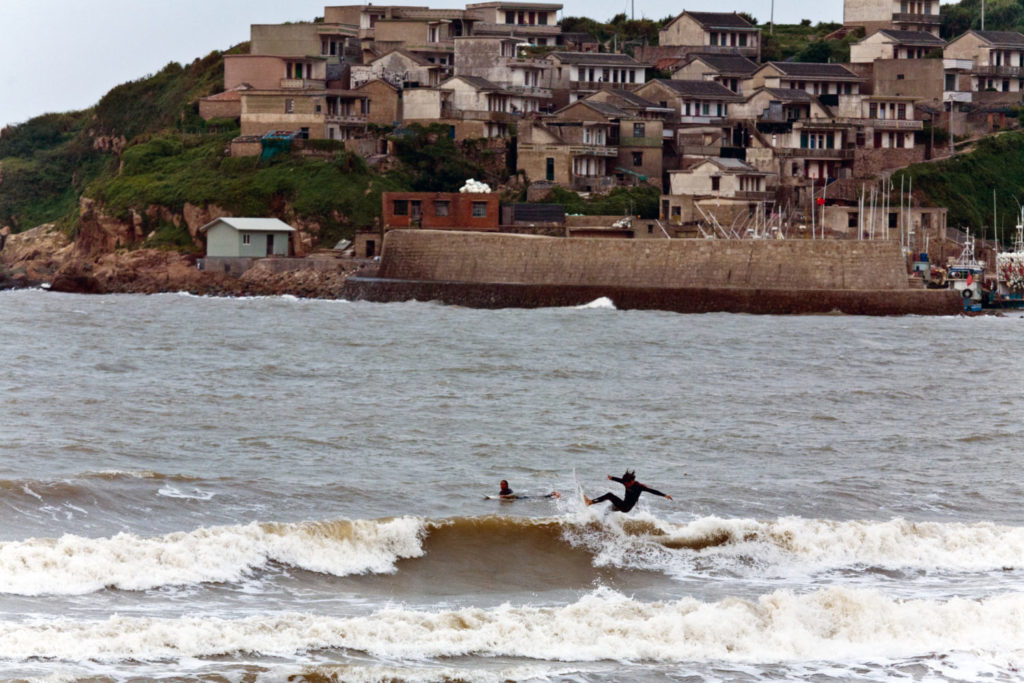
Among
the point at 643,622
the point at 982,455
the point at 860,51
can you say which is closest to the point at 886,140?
the point at 860,51

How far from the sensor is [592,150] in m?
71.3

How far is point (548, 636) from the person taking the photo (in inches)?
576

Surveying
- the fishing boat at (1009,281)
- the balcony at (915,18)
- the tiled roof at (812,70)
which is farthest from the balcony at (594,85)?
the fishing boat at (1009,281)

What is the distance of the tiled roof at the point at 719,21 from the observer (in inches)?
3493

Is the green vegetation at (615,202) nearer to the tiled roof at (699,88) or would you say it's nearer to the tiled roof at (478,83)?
the tiled roof at (478,83)

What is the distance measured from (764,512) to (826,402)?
37.4 feet

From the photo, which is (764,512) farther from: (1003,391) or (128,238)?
(128,238)

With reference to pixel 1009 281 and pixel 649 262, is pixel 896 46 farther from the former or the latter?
pixel 649 262

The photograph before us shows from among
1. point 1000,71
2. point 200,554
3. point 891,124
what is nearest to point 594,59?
point 891,124

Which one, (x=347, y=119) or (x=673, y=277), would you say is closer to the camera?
(x=673, y=277)

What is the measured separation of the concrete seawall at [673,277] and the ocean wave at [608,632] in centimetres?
3899

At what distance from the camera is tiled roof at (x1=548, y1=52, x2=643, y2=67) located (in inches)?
3147

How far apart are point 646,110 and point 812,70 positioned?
387 inches

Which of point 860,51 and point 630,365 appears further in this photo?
point 860,51
